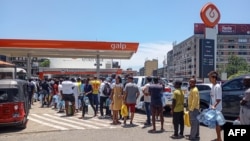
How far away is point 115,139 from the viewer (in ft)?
30.2

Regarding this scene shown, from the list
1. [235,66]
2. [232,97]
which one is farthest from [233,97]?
[235,66]

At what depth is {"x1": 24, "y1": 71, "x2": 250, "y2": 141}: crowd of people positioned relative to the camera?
859cm

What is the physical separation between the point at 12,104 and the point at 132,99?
4136 millimetres

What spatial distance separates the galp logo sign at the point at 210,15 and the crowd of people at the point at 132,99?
6621 mm

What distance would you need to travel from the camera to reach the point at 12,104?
10625 mm

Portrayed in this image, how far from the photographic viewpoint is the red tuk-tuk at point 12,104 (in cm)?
1047

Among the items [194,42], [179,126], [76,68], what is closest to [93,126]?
[179,126]

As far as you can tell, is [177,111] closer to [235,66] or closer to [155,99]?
[155,99]

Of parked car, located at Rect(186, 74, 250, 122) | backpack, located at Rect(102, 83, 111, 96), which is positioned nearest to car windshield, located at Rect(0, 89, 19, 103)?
backpack, located at Rect(102, 83, 111, 96)

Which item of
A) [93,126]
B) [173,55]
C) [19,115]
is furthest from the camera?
[173,55]

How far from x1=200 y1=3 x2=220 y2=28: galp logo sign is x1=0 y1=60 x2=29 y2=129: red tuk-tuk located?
34.9 ft

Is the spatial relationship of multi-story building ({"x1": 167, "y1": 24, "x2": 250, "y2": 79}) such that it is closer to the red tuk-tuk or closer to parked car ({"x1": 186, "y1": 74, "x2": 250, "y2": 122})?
parked car ({"x1": 186, "y1": 74, "x2": 250, "y2": 122})

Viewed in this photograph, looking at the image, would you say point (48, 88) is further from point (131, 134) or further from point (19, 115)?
point (131, 134)

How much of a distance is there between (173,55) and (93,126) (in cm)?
16580
